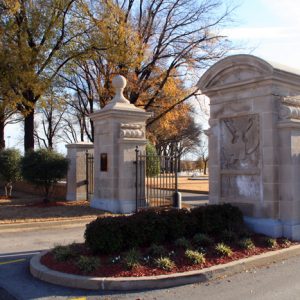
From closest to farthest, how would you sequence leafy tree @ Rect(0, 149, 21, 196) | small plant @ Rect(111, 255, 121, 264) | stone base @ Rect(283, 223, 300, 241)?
small plant @ Rect(111, 255, 121, 264) < stone base @ Rect(283, 223, 300, 241) < leafy tree @ Rect(0, 149, 21, 196)

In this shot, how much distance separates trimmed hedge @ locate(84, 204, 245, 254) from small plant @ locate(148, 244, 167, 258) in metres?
0.34

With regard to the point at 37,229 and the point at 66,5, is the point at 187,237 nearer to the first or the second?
the point at 37,229

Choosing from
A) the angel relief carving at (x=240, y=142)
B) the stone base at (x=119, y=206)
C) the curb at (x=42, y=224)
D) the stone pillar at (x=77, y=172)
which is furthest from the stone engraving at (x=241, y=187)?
the stone pillar at (x=77, y=172)

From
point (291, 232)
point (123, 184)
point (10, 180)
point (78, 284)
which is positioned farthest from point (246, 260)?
point (10, 180)

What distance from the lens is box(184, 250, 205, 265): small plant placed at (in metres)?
6.60

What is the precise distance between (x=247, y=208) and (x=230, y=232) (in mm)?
1391

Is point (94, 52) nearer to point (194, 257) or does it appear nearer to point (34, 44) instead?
point (34, 44)

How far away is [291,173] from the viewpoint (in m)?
8.63

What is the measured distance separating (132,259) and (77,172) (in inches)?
402

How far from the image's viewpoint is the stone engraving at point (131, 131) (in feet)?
45.1

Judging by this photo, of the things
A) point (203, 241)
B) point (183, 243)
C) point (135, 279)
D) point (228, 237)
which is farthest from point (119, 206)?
point (135, 279)

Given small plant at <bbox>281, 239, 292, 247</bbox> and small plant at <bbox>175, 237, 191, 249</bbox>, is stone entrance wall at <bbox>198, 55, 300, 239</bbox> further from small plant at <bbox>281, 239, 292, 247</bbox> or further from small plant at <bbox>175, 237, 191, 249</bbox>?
small plant at <bbox>175, 237, 191, 249</bbox>

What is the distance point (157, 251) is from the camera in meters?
6.79

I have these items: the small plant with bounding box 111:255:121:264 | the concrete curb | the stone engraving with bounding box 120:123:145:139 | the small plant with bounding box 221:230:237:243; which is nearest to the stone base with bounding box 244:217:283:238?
the small plant with bounding box 221:230:237:243
